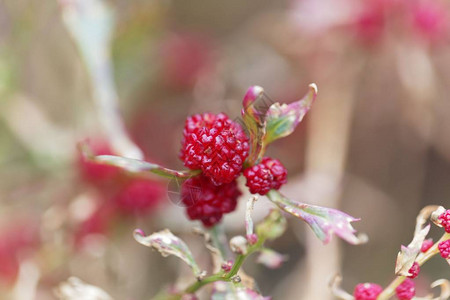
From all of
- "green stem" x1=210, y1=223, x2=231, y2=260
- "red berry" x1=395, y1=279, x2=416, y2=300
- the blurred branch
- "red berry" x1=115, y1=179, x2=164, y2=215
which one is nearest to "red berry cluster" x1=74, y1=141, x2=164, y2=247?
"red berry" x1=115, y1=179, x2=164, y2=215

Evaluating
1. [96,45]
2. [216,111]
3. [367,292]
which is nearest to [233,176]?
[367,292]

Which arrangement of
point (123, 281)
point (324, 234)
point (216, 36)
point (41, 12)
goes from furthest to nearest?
point (216, 36) → point (41, 12) → point (123, 281) → point (324, 234)

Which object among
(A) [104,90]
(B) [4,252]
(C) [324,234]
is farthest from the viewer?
(B) [4,252]

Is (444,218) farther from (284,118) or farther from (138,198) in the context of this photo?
(138,198)

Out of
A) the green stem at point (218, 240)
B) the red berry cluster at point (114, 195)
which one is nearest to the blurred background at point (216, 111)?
the red berry cluster at point (114, 195)

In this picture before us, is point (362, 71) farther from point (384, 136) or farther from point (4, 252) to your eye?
point (4, 252)

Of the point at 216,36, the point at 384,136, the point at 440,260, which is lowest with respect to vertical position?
the point at 440,260

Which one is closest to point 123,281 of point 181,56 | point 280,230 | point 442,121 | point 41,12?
point 280,230

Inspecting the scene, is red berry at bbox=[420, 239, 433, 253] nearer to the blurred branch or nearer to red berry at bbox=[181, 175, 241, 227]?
red berry at bbox=[181, 175, 241, 227]
